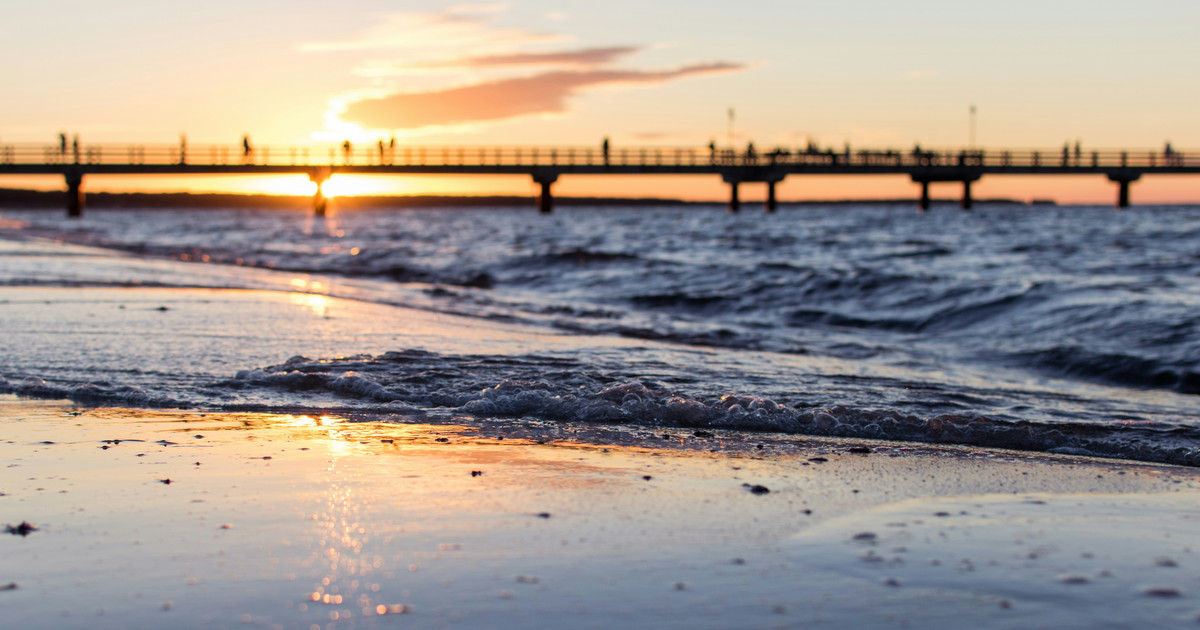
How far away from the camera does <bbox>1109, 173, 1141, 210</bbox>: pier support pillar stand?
60.4m

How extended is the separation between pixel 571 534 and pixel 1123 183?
6985cm

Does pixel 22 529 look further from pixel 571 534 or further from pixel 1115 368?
pixel 1115 368

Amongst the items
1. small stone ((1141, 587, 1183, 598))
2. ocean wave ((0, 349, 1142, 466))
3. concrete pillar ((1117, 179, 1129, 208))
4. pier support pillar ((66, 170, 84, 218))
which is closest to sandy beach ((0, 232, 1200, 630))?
small stone ((1141, 587, 1183, 598))

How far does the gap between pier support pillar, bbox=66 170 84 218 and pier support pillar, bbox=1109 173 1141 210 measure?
5742cm

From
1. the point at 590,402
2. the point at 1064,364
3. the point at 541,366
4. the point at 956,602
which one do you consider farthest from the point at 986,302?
the point at 956,602

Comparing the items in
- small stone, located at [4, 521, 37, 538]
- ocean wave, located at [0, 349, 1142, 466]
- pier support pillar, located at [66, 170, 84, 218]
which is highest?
pier support pillar, located at [66, 170, 84, 218]

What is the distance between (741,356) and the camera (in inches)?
303

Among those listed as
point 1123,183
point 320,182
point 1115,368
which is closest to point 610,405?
point 1115,368

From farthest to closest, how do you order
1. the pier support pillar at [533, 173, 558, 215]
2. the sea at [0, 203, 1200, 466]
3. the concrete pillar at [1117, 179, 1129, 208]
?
the concrete pillar at [1117, 179, 1129, 208] → the pier support pillar at [533, 173, 558, 215] → the sea at [0, 203, 1200, 466]

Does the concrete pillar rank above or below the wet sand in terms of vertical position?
above

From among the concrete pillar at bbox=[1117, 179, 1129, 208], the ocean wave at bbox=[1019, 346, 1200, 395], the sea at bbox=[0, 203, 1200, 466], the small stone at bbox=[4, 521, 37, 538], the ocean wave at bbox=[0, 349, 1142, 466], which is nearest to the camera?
the small stone at bbox=[4, 521, 37, 538]

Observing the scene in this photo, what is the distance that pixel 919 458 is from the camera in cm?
422

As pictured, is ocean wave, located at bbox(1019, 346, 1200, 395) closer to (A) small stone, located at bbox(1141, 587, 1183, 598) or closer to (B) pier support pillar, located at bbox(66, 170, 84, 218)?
(A) small stone, located at bbox(1141, 587, 1183, 598)

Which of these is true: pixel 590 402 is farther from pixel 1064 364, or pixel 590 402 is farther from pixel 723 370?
pixel 1064 364
